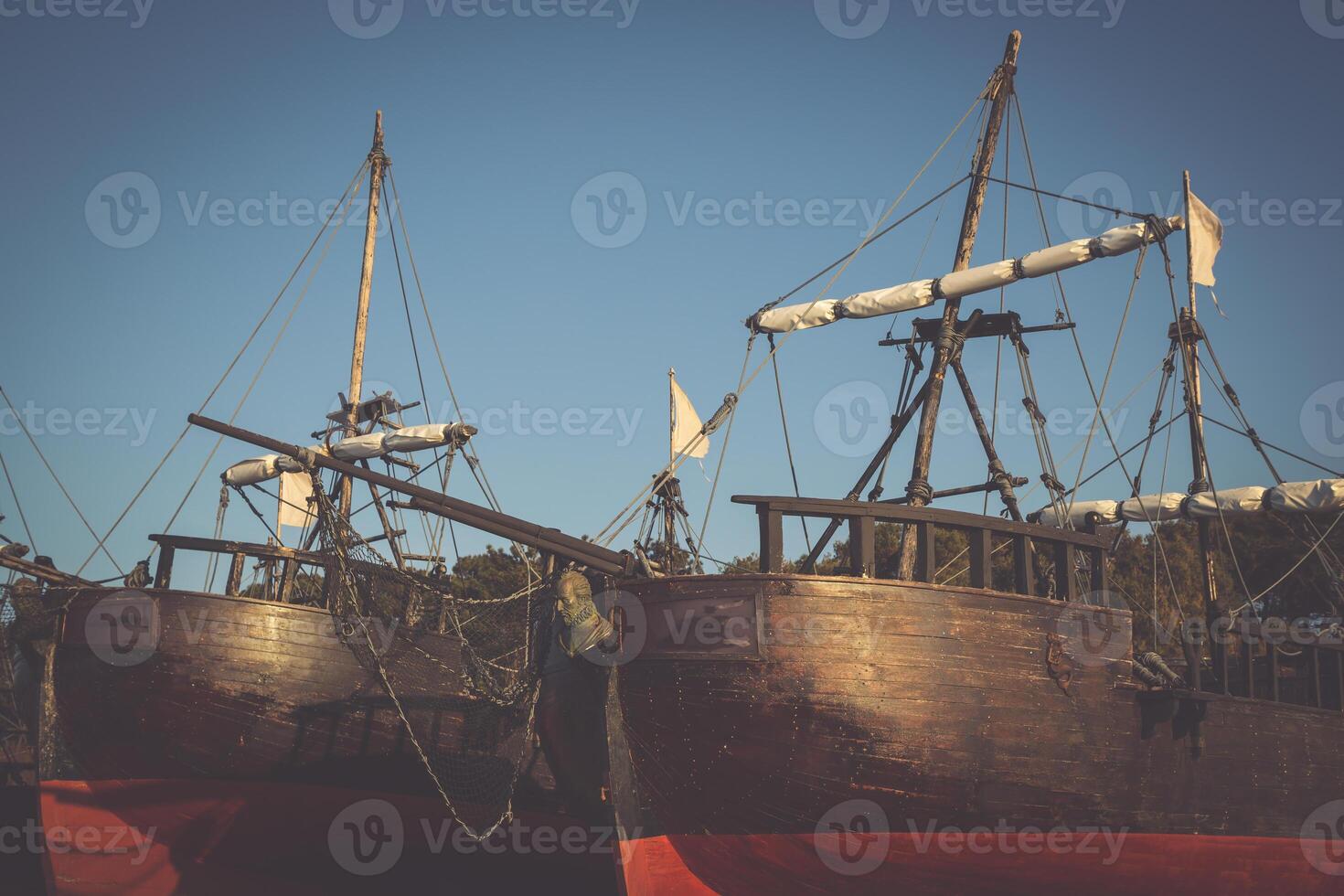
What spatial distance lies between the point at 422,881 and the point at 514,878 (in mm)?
1574

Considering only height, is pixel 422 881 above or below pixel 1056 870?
below

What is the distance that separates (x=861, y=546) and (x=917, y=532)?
68 centimetres

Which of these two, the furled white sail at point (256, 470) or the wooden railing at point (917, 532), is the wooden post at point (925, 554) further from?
the furled white sail at point (256, 470)

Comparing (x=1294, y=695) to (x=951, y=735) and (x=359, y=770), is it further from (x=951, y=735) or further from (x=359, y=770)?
(x=359, y=770)

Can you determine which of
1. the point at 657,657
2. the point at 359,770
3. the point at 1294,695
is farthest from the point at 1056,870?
the point at 359,770

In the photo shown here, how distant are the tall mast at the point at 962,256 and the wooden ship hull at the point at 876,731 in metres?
3.08

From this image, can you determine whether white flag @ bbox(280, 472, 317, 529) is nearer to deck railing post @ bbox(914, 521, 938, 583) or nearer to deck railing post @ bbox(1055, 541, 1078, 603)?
deck railing post @ bbox(914, 521, 938, 583)

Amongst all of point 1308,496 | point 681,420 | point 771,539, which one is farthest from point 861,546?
point 1308,496

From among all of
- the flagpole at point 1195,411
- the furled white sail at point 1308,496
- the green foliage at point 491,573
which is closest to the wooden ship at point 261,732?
the flagpole at point 1195,411

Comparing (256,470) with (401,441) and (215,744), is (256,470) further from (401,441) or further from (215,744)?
(215,744)

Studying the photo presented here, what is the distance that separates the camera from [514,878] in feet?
60.7

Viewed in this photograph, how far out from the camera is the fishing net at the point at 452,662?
40.8 ft

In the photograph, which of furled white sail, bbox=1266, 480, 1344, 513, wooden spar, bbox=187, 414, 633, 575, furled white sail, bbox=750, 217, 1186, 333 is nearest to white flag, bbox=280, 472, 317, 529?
furled white sail, bbox=750, 217, 1186, 333

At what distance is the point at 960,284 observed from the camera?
1638cm
